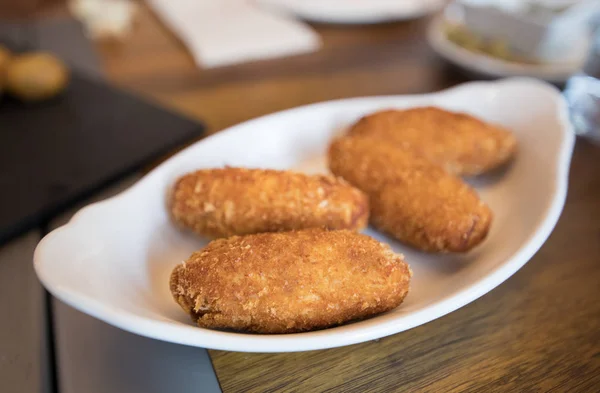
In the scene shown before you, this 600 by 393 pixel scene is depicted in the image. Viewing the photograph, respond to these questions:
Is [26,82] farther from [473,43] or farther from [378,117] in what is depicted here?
[473,43]

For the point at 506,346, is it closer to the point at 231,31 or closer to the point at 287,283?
the point at 287,283

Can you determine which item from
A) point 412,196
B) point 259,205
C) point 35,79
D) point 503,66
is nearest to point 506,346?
point 412,196

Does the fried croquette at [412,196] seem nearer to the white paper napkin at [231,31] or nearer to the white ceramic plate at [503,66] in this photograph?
the white ceramic plate at [503,66]

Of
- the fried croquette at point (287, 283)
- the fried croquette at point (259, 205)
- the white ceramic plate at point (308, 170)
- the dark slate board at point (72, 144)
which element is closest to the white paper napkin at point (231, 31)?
the dark slate board at point (72, 144)

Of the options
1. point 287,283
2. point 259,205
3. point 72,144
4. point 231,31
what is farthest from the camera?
point 231,31

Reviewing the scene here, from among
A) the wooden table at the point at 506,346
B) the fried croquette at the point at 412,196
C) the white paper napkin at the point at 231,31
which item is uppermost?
the white paper napkin at the point at 231,31

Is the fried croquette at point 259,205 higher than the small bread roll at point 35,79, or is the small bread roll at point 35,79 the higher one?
the small bread roll at point 35,79

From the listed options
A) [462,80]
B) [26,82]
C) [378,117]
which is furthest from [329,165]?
[26,82]
